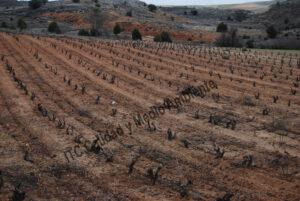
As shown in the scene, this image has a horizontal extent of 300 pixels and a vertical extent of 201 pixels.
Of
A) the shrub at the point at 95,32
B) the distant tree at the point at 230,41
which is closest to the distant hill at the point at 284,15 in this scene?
the distant tree at the point at 230,41

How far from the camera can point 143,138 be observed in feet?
26.2

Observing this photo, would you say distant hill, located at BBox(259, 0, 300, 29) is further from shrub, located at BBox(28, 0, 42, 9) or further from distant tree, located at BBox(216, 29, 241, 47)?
shrub, located at BBox(28, 0, 42, 9)

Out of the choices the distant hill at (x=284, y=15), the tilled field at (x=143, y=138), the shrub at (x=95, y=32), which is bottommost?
the tilled field at (x=143, y=138)

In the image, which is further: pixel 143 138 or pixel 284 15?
pixel 284 15

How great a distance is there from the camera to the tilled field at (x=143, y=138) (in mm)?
5648

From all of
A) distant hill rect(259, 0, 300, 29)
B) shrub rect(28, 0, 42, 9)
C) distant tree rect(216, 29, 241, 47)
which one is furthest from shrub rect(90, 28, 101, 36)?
distant hill rect(259, 0, 300, 29)

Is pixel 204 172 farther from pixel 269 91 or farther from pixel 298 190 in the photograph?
pixel 269 91

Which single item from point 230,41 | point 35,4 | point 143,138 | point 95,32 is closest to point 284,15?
point 230,41

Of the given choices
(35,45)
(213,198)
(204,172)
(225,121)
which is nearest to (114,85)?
(225,121)

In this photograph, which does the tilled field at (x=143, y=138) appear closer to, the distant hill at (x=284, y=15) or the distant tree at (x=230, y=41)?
the distant tree at (x=230, y=41)

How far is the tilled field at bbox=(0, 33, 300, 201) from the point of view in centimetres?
565

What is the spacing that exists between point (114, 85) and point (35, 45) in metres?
14.7

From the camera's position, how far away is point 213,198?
5.33m

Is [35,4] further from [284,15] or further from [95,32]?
[284,15]
